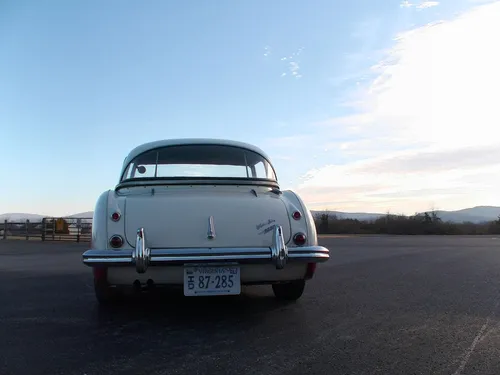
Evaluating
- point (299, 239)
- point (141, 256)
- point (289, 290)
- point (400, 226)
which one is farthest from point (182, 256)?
point (400, 226)

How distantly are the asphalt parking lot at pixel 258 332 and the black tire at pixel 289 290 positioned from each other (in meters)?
0.13

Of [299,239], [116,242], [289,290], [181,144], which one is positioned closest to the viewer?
[116,242]

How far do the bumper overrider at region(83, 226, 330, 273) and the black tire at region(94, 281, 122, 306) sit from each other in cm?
57

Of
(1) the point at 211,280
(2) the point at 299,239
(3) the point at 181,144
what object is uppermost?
(3) the point at 181,144

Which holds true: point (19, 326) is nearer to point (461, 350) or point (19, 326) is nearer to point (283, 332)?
point (283, 332)

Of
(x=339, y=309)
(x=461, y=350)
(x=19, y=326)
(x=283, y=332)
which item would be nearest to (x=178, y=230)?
(x=283, y=332)

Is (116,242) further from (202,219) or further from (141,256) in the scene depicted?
(202,219)

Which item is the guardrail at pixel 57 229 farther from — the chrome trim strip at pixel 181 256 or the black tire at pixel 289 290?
the chrome trim strip at pixel 181 256

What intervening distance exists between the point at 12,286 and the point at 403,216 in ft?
191

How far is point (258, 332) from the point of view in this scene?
12.3 ft

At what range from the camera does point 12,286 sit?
6.21 metres

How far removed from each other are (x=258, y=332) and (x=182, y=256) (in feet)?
2.92

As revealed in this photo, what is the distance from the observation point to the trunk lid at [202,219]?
3994mm

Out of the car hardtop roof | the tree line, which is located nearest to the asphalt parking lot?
the car hardtop roof
